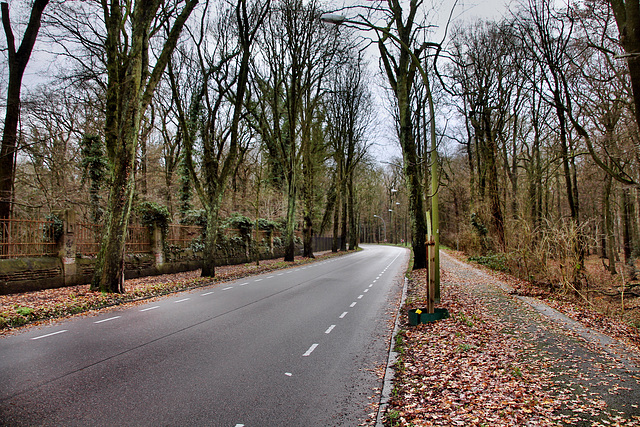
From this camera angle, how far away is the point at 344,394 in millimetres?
4402

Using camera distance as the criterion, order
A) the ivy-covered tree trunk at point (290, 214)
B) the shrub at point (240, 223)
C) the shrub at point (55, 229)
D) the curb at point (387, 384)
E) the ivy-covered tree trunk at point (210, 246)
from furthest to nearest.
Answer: the ivy-covered tree trunk at point (290, 214), the shrub at point (240, 223), the ivy-covered tree trunk at point (210, 246), the shrub at point (55, 229), the curb at point (387, 384)

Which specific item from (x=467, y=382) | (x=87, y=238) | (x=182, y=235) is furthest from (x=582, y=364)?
(x=182, y=235)

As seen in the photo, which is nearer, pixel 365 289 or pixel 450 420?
pixel 450 420

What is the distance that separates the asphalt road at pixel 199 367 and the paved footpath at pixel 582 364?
2210 millimetres

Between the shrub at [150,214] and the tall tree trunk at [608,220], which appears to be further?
the tall tree trunk at [608,220]

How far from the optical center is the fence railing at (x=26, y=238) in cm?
1080

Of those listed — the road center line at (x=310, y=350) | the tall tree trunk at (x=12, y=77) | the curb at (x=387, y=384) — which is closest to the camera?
the curb at (x=387, y=384)

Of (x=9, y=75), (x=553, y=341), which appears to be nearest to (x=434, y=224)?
(x=553, y=341)

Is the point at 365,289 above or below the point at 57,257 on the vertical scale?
below

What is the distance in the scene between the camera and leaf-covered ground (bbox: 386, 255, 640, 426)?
3.68 metres

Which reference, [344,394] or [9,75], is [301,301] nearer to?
[344,394]

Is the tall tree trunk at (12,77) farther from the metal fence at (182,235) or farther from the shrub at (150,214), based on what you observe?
the metal fence at (182,235)

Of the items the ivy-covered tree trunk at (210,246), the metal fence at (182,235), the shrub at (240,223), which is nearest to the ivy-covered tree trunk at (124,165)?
the ivy-covered tree trunk at (210,246)

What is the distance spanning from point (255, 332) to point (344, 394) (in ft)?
9.95
